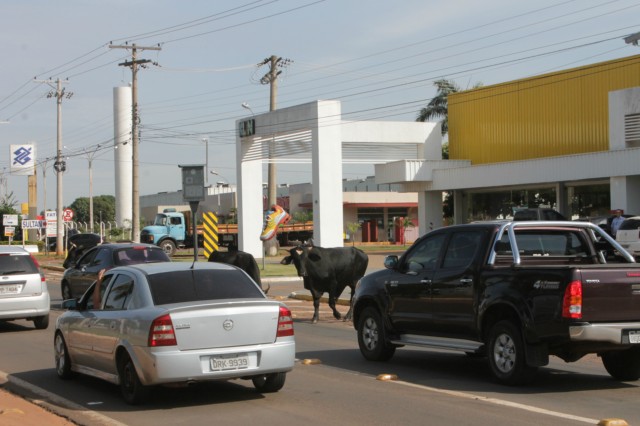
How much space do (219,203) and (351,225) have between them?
20674 millimetres

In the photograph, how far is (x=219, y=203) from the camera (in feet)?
297

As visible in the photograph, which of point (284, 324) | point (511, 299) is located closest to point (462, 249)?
point (511, 299)

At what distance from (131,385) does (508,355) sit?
4.44 metres

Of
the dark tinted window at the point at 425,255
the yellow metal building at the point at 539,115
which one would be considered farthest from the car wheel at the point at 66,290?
the yellow metal building at the point at 539,115

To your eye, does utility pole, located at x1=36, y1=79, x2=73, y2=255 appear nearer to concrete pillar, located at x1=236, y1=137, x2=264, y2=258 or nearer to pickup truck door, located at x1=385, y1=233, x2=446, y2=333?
concrete pillar, located at x1=236, y1=137, x2=264, y2=258

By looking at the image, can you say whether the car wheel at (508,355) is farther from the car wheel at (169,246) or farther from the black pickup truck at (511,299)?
the car wheel at (169,246)

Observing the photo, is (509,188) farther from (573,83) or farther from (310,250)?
(310,250)

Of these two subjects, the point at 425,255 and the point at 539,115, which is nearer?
the point at 425,255

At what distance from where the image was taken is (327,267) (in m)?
19.3

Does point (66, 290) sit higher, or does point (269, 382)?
point (66, 290)

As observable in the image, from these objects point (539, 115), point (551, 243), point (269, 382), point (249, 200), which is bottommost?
point (269, 382)

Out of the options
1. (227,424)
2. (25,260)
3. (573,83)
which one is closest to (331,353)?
(227,424)

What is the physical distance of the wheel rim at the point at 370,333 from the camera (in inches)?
529

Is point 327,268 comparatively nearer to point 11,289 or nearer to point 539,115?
point 11,289
